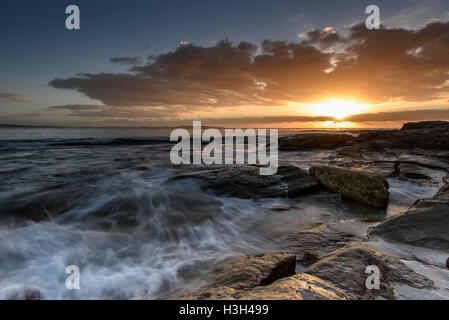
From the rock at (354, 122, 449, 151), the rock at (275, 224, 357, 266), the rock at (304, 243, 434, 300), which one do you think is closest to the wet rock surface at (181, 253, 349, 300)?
the rock at (304, 243, 434, 300)

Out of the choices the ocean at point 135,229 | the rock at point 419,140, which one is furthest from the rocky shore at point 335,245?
the rock at point 419,140

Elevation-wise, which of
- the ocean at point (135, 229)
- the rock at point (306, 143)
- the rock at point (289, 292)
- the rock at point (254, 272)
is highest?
the rock at point (306, 143)

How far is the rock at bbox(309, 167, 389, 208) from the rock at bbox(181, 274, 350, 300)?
14.5 feet

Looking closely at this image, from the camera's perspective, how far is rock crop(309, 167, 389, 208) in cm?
537

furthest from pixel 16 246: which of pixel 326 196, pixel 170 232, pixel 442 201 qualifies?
pixel 442 201

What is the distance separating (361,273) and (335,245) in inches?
57.1

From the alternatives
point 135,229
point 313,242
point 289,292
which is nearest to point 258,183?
point 313,242

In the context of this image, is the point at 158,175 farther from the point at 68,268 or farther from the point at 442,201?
the point at 442,201

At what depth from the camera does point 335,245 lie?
11.5ft

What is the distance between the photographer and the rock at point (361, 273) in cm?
193

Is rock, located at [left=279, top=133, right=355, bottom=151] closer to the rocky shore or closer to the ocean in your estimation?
the rocky shore

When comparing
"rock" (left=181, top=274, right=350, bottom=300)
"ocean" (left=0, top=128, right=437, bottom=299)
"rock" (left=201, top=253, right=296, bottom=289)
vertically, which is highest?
"rock" (left=181, top=274, right=350, bottom=300)

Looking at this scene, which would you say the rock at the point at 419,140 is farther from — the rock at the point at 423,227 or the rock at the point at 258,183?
the rock at the point at 423,227

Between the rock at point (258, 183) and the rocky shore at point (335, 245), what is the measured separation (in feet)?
0.09
